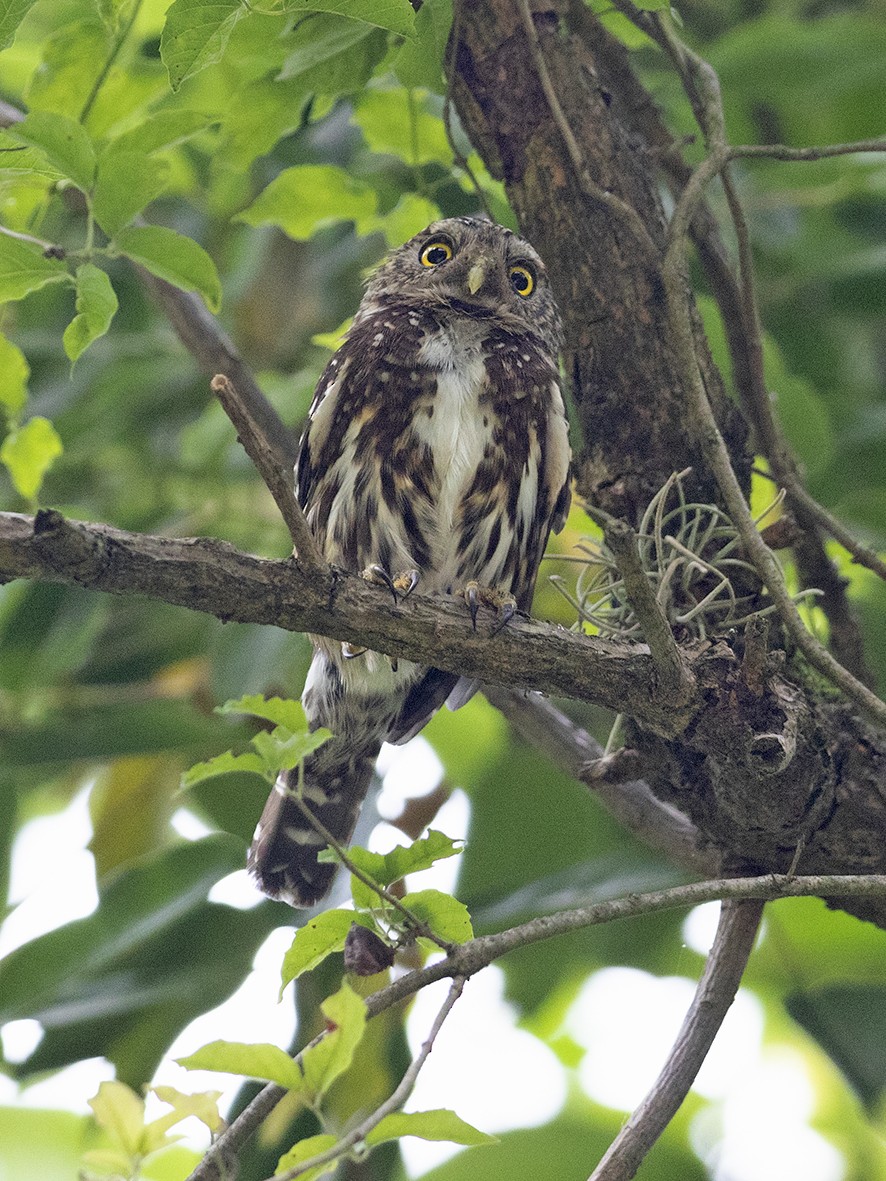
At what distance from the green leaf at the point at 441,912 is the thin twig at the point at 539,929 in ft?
0.15

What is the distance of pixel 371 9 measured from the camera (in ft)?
6.65

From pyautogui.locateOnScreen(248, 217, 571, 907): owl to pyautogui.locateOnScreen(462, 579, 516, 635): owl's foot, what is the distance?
0.96ft

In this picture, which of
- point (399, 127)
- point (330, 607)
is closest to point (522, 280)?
point (399, 127)

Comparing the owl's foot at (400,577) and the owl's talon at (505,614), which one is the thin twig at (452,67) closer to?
the owl's foot at (400,577)

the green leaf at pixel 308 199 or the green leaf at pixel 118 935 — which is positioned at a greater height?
the green leaf at pixel 308 199

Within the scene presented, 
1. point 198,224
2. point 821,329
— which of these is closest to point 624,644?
point 821,329

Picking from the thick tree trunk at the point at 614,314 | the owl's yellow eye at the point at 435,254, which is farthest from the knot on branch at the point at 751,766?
the owl's yellow eye at the point at 435,254

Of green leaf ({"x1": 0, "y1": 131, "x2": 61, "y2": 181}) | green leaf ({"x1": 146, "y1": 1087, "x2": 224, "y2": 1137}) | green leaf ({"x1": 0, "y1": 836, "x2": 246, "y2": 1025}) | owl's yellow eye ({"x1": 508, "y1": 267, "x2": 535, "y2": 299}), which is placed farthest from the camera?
owl's yellow eye ({"x1": 508, "y1": 267, "x2": 535, "y2": 299})

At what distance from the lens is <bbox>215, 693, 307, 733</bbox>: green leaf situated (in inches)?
69.3

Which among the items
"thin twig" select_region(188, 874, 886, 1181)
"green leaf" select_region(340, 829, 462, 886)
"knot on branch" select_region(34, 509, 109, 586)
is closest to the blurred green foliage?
"knot on branch" select_region(34, 509, 109, 586)

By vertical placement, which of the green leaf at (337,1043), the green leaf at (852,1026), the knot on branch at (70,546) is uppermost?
the knot on branch at (70,546)

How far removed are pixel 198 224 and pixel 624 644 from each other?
2.51 metres

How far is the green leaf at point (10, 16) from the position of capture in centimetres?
205

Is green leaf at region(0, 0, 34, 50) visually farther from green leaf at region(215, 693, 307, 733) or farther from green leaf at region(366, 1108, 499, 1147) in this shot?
green leaf at region(366, 1108, 499, 1147)
